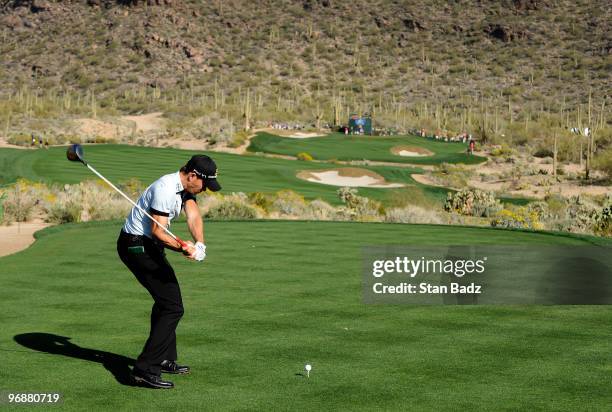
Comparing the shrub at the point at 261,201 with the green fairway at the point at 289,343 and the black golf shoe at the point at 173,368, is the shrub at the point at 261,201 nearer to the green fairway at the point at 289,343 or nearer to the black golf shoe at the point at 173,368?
the green fairway at the point at 289,343

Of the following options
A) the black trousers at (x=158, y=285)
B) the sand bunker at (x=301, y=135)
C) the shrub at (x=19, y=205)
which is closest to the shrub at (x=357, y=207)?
the shrub at (x=19, y=205)

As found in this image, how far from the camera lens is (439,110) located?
100 m

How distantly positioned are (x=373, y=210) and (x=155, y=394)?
2825 centimetres

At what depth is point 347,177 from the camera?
50.9 m

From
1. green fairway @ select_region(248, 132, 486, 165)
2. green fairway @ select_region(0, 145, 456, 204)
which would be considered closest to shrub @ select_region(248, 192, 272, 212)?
green fairway @ select_region(0, 145, 456, 204)

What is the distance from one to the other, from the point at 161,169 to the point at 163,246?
38.2 meters

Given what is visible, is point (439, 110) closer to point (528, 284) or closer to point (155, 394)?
point (528, 284)

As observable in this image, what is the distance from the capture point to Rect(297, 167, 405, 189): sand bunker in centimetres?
4978

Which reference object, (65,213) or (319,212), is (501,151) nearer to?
(319,212)

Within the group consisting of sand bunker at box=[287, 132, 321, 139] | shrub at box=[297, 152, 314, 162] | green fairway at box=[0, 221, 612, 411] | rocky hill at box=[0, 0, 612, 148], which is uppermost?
rocky hill at box=[0, 0, 612, 148]

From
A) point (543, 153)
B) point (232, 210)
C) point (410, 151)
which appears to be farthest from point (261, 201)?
point (543, 153)

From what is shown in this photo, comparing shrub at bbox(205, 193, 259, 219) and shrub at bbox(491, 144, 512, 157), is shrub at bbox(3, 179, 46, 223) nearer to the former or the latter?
shrub at bbox(205, 193, 259, 219)

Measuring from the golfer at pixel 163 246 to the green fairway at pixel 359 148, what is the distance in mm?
55344

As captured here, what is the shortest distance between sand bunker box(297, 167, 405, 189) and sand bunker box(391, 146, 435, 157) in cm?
1653
